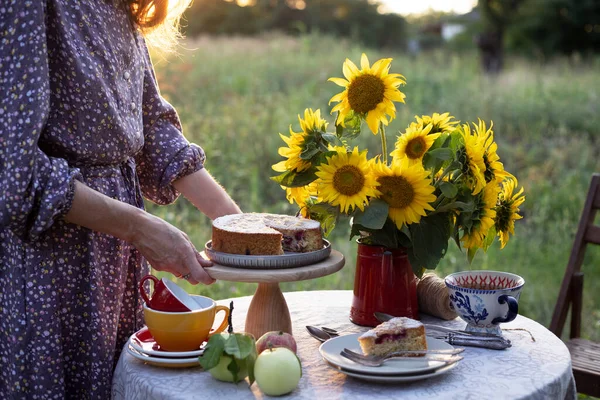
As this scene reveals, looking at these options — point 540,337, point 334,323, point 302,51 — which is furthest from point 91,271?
point 302,51

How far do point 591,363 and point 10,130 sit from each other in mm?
2166

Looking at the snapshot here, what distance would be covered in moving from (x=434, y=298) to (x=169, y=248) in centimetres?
71

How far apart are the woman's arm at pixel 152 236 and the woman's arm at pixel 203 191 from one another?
0.48 meters

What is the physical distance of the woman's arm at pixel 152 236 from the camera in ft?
5.54

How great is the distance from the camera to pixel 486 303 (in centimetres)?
180

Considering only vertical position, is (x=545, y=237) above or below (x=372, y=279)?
below

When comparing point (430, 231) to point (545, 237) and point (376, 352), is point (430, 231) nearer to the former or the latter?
point (376, 352)

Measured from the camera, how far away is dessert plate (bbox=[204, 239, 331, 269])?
1.73 metres

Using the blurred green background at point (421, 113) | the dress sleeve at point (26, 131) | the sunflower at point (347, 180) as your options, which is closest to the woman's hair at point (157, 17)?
the dress sleeve at point (26, 131)

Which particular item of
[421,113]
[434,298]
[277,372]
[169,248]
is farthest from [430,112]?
[277,372]

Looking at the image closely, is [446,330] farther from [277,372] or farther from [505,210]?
[277,372]

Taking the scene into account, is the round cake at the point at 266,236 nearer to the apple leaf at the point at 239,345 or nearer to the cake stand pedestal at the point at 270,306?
the cake stand pedestal at the point at 270,306

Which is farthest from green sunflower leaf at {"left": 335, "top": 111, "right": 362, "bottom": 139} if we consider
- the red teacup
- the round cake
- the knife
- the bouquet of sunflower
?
the red teacup

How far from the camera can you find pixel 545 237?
5.82 metres
